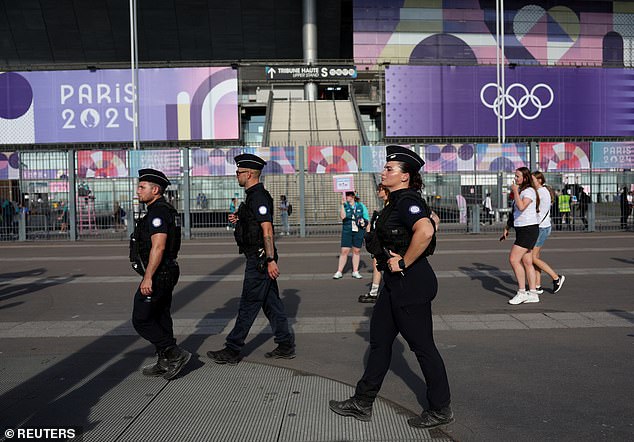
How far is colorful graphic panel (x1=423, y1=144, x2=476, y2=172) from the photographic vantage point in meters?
20.7

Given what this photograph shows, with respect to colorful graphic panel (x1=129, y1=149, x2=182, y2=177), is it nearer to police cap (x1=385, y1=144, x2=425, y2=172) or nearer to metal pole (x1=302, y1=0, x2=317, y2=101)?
police cap (x1=385, y1=144, x2=425, y2=172)

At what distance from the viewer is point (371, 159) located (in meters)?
20.5

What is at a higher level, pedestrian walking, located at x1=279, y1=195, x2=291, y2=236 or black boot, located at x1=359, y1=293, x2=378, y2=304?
pedestrian walking, located at x1=279, y1=195, x2=291, y2=236

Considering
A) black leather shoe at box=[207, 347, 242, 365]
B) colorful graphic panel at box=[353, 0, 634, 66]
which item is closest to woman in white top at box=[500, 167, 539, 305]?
black leather shoe at box=[207, 347, 242, 365]

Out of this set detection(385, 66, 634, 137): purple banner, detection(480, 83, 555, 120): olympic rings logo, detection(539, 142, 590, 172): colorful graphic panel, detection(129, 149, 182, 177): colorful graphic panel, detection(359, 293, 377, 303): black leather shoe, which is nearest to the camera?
detection(359, 293, 377, 303): black leather shoe

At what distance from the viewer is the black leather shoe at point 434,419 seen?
3854 millimetres

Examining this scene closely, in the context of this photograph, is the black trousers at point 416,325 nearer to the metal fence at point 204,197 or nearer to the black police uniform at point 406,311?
the black police uniform at point 406,311

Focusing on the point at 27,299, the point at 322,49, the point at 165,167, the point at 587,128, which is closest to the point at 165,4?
the point at 322,49

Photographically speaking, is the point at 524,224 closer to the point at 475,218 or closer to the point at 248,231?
the point at 248,231

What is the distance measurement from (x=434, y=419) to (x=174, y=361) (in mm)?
→ 2259

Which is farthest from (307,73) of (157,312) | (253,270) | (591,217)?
(157,312)

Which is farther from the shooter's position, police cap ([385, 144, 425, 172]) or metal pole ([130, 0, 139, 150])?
metal pole ([130, 0, 139, 150])

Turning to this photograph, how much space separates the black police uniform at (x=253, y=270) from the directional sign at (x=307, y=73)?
35577 mm

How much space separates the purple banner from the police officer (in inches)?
1343
